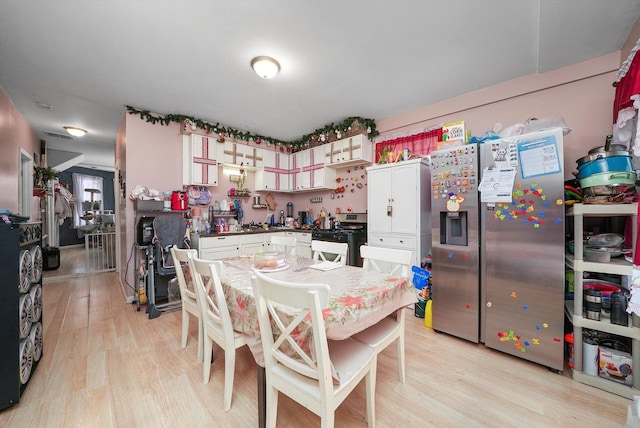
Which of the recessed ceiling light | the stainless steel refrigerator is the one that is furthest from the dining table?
the recessed ceiling light

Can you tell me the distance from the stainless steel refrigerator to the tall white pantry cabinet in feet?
1.72

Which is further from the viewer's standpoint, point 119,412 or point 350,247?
point 350,247

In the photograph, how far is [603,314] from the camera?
172cm

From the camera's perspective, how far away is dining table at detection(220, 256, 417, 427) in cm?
113

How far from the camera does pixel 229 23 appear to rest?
1.87 m

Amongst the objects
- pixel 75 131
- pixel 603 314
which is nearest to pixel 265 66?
pixel 603 314

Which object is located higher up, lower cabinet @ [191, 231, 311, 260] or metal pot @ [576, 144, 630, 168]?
metal pot @ [576, 144, 630, 168]

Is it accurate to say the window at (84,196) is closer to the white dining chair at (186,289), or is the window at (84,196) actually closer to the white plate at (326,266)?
the white dining chair at (186,289)

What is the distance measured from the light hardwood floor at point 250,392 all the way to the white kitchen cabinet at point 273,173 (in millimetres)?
2914

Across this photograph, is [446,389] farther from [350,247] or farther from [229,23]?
[229,23]

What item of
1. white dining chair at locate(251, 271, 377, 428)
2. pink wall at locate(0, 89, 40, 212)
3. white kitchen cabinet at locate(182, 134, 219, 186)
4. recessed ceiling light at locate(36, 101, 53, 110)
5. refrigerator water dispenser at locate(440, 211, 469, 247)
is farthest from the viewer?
white kitchen cabinet at locate(182, 134, 219, 186)

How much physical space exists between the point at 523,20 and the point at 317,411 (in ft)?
9.80

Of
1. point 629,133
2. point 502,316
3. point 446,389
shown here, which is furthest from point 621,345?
point 629,133

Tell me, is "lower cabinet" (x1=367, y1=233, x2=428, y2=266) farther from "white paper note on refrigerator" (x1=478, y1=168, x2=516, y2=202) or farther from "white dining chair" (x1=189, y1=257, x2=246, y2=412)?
"white dining chair" (x1=189, y1=257, x2=246, y2=412)
